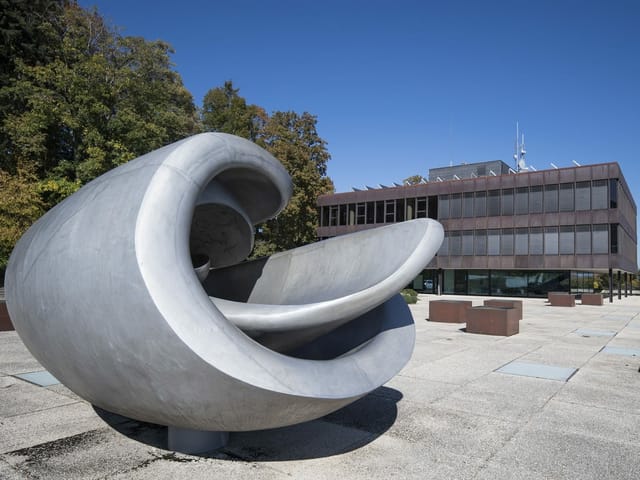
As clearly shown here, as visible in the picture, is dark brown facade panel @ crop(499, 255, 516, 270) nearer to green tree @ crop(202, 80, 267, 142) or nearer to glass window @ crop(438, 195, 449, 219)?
glass window @ crop(438, 195, 449, 219)

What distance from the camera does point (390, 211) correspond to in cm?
4909

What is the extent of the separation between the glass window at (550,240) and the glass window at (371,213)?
16.2 meters

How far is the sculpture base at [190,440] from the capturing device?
16.8 feet

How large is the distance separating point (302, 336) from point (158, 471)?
1958 millimetres

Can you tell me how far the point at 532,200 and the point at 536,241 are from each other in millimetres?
3481

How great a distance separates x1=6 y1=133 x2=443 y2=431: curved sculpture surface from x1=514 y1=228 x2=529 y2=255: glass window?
39379 millimetres

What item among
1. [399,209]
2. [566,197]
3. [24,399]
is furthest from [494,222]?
[24,399]

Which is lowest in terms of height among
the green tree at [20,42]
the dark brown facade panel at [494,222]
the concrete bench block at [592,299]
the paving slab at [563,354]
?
the concrete bench block at [592,299]

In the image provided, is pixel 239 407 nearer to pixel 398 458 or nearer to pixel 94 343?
pixel 94 343

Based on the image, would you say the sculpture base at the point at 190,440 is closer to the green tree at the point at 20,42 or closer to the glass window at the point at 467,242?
the green tree at the point at 20,42

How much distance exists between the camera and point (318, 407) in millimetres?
4273

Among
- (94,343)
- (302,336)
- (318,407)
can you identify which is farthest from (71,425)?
(318,407)

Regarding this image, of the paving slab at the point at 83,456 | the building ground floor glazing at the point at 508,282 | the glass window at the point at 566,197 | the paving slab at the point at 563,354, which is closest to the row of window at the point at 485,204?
the glass window at the point at 566,197

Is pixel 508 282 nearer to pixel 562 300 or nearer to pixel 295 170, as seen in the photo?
pixel 562 300
